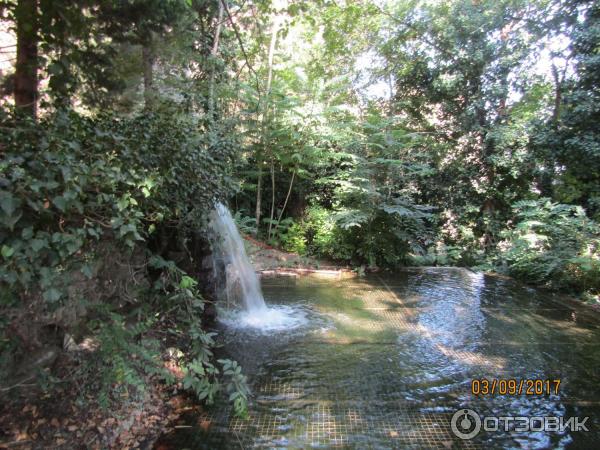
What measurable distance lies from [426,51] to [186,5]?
8663 millimetres

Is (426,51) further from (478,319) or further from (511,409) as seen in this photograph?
(511,409)

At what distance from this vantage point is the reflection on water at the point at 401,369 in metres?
2.68

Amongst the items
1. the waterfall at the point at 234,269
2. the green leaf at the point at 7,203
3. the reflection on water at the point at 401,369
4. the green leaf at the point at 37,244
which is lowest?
the reflection on water at the point at 401,369

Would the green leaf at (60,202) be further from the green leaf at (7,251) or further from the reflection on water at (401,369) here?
the reflection on water at (401,369)

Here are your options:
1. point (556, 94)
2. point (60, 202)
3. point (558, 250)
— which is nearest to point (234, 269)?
point (60, 202)

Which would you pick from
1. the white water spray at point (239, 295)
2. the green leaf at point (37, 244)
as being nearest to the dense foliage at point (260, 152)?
the green leaf at point (37, 244)

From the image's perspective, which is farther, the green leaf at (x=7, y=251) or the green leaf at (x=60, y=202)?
the green leaf at (x=60, y=202)

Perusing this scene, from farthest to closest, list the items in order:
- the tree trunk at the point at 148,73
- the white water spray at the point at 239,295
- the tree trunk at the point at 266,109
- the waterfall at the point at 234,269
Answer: the tree trunk at the point at 266,109
the waterfall at the point at 234,269
the white water spray at the point at 239,295
the tree trunk at the point at 148,73

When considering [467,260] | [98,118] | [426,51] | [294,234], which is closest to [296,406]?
[98,118]

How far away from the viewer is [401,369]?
3.65 m

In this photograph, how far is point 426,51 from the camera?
10.2 m
